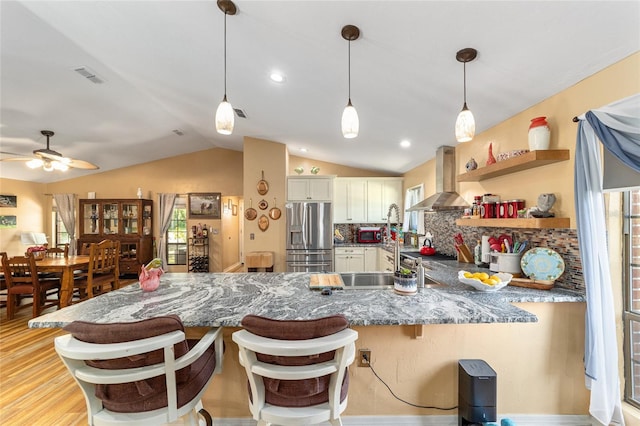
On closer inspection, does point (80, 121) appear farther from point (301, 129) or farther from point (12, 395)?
point (12, 395)

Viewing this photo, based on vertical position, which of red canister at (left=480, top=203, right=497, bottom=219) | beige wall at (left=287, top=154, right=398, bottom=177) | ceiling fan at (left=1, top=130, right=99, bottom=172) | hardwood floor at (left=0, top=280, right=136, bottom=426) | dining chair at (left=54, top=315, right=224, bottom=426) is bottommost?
hardwood floor at (left=0, top=280, right=136, bottom=426)

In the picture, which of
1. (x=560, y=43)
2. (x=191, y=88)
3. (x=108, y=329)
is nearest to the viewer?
(x=108, y=329)

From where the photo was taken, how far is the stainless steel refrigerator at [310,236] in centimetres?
509

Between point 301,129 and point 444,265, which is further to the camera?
point 301,129

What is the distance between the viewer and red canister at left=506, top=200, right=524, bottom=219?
2.41 metres

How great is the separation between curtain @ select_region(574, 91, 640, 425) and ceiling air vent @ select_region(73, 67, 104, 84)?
4528 mm

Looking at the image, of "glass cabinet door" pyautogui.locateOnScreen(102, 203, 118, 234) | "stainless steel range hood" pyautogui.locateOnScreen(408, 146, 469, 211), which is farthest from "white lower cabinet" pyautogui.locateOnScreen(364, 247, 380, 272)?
"glass cabinet door" pyautogui.locateOnScreen(102, 203, 118, 234)

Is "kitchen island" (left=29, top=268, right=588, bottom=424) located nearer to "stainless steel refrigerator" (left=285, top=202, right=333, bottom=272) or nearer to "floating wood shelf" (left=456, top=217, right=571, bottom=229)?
"floating wood shelf" (left=456, top=217, right=571, bottom=229)

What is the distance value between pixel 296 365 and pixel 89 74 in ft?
12.9

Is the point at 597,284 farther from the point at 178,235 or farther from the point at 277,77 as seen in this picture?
the point at 178,235

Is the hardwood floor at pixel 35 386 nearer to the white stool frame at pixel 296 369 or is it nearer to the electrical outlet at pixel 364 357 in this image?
the white stool frame at pixel 296 369

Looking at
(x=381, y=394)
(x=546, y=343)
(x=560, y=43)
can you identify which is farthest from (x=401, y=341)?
(x=560, y=43)

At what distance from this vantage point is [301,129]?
13.7 feet

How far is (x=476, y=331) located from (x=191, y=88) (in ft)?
12.3
